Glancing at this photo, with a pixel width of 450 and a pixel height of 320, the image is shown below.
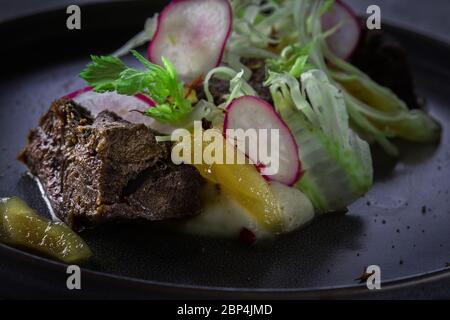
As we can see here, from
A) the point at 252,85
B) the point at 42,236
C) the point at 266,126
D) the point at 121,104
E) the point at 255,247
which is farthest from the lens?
the point at 252,85

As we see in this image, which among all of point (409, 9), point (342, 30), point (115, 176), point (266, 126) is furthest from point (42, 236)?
point (409, 9)

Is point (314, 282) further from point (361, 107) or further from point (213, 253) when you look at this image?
point (361, 107)

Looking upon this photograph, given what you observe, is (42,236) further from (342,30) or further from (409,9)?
(409,9)

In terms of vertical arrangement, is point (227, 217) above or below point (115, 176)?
below

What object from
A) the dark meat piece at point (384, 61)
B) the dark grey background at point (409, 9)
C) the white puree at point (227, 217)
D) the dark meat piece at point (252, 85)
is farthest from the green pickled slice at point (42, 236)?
the dark grey background at point (409, 9)

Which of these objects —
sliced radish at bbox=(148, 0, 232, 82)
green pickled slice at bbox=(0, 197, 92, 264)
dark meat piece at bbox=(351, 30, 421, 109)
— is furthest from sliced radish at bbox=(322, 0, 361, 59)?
green pickled slice at bbox=(0, 197, 92, 264)

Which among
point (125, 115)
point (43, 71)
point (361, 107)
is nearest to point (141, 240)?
point (125, 115)
